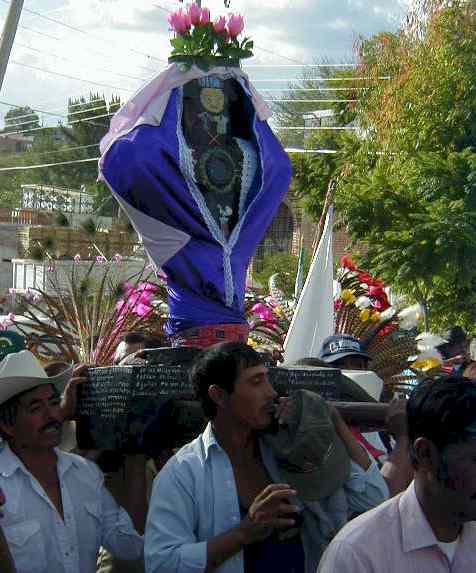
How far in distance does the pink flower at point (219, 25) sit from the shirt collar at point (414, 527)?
417 cm

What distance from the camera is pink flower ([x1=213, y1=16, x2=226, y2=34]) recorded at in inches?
241

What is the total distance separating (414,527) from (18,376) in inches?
61.6

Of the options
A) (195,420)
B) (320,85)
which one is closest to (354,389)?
(195,420)

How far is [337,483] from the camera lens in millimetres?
3143

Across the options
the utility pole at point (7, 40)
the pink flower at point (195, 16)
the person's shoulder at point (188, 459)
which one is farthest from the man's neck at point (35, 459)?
the utility pole at point (7, 40)

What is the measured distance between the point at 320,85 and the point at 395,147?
3320 centimetres

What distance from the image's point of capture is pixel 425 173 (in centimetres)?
1491

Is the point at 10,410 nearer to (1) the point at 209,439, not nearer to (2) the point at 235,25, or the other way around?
(1) the point at 209,439

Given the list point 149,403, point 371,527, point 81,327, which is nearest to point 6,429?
point 149,403

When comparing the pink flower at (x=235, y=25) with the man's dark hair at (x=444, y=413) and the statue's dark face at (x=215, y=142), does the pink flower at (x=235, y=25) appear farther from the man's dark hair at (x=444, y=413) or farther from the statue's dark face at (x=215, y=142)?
the man's dark hair at (x=444, y=413)

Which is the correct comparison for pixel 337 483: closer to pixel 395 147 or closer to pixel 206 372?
pixel 206 372

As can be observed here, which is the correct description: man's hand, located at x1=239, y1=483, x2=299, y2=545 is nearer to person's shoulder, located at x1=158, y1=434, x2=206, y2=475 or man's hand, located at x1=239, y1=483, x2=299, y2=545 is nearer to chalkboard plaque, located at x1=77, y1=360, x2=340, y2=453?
person's shoulder, located at x1=158, y1=434, x2=206, y2=475

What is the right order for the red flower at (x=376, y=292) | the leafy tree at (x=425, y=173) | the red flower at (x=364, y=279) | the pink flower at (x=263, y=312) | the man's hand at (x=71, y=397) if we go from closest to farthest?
the man's hand at (x=71, y=397) < the red flower at (x=376, y=292) < the pink flower at (x=263, y=312) < the red flower at (x=364, y=279) < the leafy tree at (x=425, y=173)

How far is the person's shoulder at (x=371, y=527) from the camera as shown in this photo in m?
2.37
